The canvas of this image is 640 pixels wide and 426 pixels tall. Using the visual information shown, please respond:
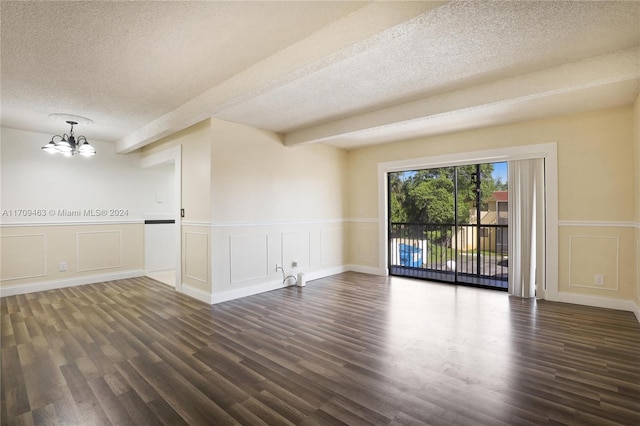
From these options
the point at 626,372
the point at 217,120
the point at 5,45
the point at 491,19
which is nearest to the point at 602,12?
the point at 491,19

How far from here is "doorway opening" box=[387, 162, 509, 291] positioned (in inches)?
196

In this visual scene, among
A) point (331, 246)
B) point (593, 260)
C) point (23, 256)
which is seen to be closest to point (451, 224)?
point (593, 260)

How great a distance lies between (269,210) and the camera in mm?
4801

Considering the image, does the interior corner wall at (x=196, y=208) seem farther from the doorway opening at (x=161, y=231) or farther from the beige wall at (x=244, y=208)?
the doorway opening at (x=161, y=231)

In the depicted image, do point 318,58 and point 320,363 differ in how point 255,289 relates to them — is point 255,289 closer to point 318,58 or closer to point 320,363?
point 320,363

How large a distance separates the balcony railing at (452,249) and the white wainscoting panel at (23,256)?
19.0 feet

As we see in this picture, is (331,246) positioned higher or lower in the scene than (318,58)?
lower

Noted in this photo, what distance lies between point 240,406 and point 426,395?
1.19 meters

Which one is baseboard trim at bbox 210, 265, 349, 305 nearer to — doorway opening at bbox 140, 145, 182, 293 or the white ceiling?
doorway opening at bbox 140, 145, 182, 293

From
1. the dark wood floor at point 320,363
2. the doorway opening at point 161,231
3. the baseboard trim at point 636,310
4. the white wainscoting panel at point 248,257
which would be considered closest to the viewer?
the dark wood floor at point 320,363

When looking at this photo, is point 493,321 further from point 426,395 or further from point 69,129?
point 69,129

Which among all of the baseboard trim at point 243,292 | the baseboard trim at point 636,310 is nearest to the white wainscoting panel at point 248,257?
the baseboard trim at point 243,292

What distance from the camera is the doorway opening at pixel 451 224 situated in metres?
4.97

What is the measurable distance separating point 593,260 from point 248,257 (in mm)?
4499
